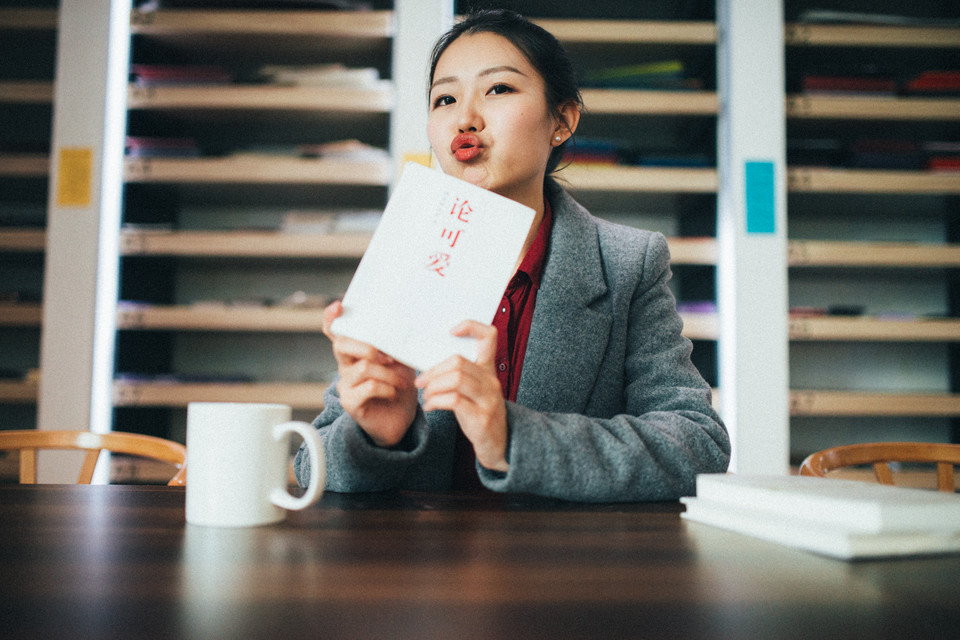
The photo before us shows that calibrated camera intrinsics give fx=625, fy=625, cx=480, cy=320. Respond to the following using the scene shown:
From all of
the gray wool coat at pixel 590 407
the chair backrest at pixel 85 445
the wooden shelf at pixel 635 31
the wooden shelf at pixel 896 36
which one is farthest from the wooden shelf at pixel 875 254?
the chair backrest at pixel 85 445

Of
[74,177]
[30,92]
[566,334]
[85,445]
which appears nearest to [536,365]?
[566,334]

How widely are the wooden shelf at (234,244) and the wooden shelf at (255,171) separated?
0.66 ft

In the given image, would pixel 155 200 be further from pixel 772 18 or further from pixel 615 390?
pixel 772 18

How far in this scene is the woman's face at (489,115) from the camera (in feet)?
3.52

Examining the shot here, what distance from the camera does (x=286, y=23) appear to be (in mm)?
2291

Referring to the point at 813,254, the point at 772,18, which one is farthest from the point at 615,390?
the point at 772,18

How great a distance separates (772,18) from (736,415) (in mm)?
1454

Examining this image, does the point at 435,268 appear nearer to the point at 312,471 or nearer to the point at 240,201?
the point at 312,471

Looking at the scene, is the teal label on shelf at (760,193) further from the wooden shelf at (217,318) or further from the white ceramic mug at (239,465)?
the white ceramic mug at (239,465)

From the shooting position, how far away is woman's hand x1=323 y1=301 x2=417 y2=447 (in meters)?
0.77

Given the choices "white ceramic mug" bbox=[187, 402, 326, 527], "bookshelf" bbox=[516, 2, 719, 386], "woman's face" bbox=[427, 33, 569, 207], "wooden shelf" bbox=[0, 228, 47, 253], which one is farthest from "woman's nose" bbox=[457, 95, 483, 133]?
"wooden shelf" bbox=[0, 228, 47, 253]

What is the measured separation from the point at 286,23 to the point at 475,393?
2.09m

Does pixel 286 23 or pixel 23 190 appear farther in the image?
pixel 23 190

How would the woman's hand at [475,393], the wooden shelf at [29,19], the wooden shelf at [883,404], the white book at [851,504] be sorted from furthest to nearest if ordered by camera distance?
the wooden shelf at [29,19], the wooden shelf at [883,404], the woman's hand at [475,393], the white book at [851,504]
